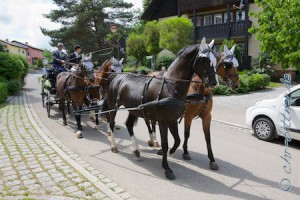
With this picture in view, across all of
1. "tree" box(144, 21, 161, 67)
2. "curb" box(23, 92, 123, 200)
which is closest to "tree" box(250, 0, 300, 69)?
"curb" box(23, 92, 123, 200)

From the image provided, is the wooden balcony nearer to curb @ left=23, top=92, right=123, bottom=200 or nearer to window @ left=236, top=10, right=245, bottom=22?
window @ left=236, top=10, right=245, bottom=22

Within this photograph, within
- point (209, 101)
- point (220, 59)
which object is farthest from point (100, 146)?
point (220, 59)

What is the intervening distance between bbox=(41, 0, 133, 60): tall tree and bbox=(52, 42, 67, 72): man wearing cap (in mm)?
23044

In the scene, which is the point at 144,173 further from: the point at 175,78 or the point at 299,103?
the point at 299,103

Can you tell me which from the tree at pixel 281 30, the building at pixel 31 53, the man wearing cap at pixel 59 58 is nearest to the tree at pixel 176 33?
the tree at pixel 281 30

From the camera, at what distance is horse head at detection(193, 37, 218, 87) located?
4.67 metres

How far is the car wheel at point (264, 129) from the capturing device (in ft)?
25.9

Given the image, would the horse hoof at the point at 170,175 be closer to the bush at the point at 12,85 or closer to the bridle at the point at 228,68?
the bridle at the point at 228,68

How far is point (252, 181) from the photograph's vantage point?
5.12 metres

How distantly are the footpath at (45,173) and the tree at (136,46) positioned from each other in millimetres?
22424

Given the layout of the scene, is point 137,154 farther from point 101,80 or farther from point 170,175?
point 101,80

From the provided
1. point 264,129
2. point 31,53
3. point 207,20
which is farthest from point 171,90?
point 31,53

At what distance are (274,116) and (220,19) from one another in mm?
23403

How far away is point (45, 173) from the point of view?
520cm
